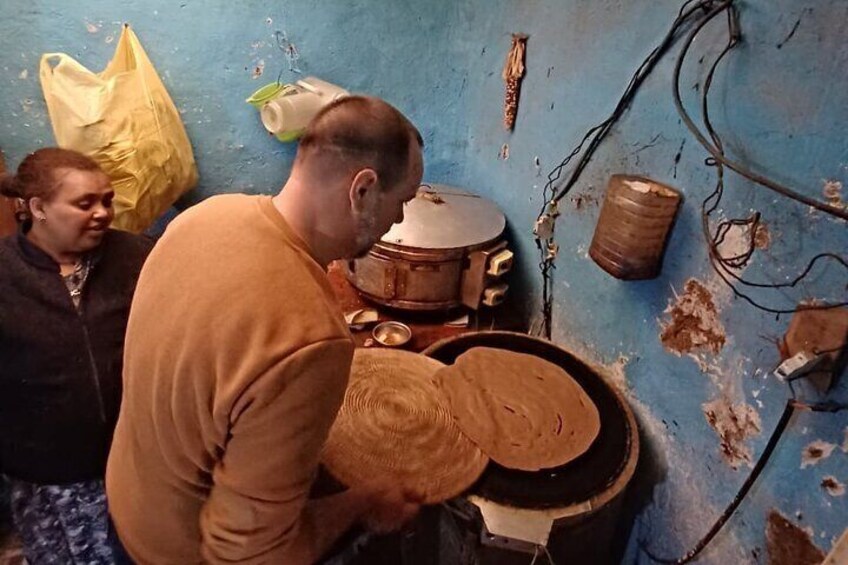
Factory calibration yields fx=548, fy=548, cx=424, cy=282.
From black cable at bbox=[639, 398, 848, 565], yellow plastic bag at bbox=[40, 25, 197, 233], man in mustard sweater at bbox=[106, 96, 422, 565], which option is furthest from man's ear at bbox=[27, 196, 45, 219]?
black cable at bbox=[639, 398, 848, 565]

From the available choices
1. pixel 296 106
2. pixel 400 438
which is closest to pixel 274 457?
pixel 400 438

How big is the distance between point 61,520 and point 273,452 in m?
1.15

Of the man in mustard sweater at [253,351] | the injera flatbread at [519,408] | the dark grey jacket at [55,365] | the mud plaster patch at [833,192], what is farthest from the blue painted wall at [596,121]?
the dark grey jacket at [55,365]

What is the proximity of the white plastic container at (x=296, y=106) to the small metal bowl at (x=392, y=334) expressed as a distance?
2.98ft

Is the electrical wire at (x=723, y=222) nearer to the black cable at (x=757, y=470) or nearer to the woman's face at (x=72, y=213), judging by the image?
the black cable at (x=757, y=470)

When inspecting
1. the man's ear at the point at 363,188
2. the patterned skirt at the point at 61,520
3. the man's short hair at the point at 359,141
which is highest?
the man's short hair at the point at 359,141

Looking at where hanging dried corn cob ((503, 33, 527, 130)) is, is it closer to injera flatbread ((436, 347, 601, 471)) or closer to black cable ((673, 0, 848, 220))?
black cable ((673, 0, 848, 220))

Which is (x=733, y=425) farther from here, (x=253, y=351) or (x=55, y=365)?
(x=55, y=365)

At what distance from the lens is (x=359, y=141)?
88 centimetres

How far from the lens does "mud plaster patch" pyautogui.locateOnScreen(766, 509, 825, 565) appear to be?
1.17 m

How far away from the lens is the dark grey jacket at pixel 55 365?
4.59 ft

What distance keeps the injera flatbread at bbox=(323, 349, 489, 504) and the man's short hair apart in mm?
694

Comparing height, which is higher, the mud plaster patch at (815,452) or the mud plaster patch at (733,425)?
the mud plaster patch at (815,452)

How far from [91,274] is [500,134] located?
1438 millimetres
